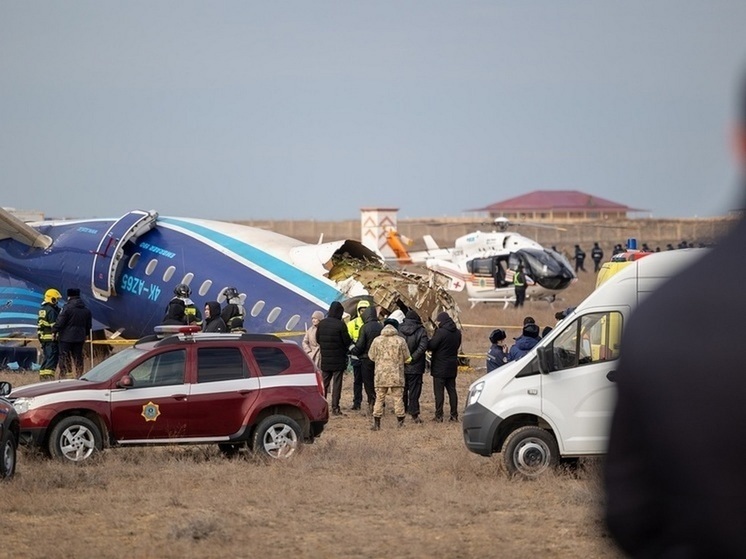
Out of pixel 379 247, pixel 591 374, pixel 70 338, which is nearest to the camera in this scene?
pixel 591 374

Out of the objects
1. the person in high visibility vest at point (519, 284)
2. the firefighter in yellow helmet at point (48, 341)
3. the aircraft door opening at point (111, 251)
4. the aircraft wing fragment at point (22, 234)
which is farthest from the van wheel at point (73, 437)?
the person in high visibility vest at point (519, 284)

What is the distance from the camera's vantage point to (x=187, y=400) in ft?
47.8

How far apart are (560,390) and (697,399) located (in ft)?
37.7

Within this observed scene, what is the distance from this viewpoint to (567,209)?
145 m

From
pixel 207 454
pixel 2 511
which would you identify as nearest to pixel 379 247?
pixel 207 454

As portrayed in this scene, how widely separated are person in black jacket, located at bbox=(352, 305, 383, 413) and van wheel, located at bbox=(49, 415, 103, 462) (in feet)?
20.6

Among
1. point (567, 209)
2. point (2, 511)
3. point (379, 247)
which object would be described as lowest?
point (2, 511)

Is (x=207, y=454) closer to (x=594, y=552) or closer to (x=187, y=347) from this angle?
(x=187, y=347)

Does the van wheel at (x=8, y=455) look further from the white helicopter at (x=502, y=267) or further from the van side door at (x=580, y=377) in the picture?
the white helicopter at (x=502, y=267)

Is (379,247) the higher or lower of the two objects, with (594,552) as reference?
higher

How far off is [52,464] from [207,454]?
236 cm

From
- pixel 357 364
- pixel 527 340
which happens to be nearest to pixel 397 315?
pixel 357 364

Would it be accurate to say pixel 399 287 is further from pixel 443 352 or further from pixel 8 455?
pixel 8 455

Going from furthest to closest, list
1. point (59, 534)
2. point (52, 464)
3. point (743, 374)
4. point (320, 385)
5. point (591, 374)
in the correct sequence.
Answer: point (320, 385) → point (52, 464) → point (591, 374) → point (59, 534) → point (743, 374)
